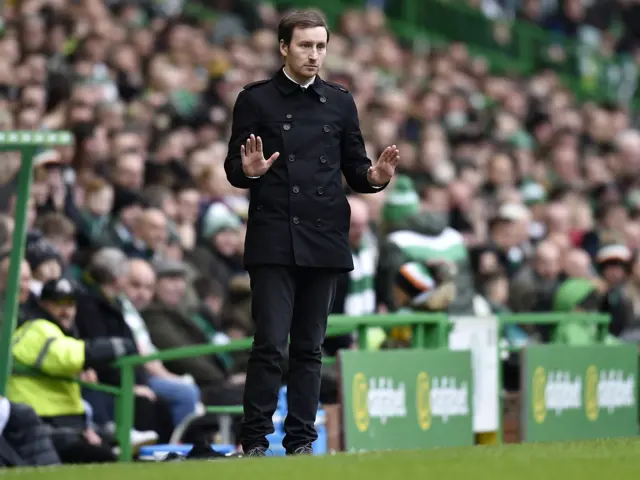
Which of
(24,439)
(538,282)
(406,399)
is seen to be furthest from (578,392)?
(24,439)

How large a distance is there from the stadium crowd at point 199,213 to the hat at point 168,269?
0.8 inches

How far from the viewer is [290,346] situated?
841 cm

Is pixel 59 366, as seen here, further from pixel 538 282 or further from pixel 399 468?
pixel 538 282

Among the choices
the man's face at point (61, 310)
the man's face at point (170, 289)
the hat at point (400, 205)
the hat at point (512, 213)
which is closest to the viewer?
the man's face at point (61, 310)

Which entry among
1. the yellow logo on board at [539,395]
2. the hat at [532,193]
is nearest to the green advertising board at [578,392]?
the yellow logo on board at [539,395]

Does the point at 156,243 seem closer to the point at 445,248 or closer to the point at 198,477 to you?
the point at 445,248

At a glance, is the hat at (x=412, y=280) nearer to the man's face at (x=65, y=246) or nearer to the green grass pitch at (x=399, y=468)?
the man's face at (x=65, y=246)

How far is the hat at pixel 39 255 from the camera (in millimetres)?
11398

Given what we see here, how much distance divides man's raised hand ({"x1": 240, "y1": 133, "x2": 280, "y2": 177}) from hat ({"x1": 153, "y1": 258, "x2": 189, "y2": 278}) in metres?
4.90

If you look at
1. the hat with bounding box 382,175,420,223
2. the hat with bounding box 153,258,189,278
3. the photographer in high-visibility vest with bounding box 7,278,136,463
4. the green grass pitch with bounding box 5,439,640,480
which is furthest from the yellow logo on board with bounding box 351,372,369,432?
the green grass pitch with bounding box 5,439,640,480

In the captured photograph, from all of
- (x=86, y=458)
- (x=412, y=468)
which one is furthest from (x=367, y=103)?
(x=412, y=468)

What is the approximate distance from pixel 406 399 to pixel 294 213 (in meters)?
3.25

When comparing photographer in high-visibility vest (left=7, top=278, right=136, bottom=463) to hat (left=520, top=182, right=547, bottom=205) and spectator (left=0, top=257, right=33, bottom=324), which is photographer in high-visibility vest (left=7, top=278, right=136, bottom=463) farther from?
hat (left=520, top=182, right=547, bottom=205)

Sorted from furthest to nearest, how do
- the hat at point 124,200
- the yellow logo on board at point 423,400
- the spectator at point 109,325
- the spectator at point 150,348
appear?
the hat at point 124,200 → the spectator at point 150,348 → the spectator at point 109,325 → the yellow logo on board at point 423,400
